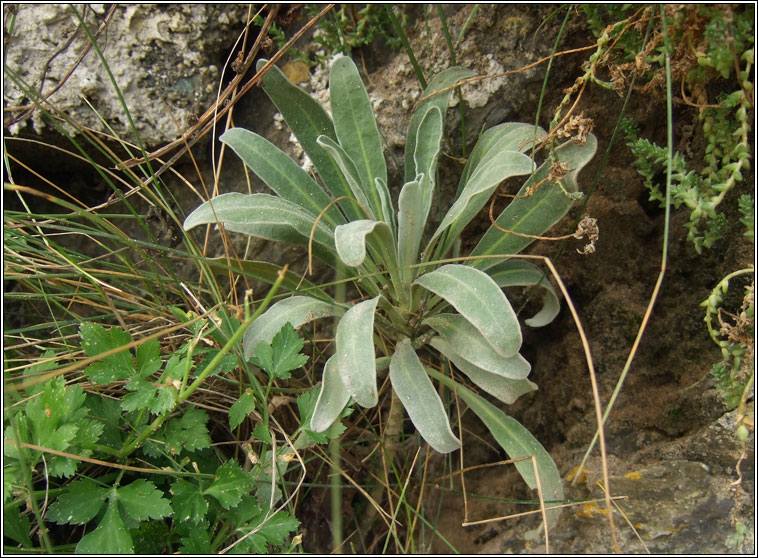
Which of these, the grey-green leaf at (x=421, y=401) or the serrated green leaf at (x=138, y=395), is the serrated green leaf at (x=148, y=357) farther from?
the grey-green leaf at (x=421, y=401)

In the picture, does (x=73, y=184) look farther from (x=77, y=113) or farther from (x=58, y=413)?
(x=58, y=413)

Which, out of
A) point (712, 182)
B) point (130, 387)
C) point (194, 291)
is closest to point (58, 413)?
point (130, 387)

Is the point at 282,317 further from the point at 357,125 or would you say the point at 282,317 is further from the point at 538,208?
the point at 538,208

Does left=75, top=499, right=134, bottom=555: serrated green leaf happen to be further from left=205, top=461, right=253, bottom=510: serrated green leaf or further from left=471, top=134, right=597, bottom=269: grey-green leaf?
left=471, top=134, right=597, bottom=269: grey-green leaf

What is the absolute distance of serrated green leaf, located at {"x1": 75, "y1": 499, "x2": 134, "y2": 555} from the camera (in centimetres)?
101

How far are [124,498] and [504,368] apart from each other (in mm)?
772

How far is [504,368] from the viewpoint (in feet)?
3.68

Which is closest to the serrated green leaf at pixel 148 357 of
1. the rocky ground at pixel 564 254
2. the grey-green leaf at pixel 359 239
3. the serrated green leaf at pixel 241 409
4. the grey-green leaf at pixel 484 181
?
the serrated green leaf at pixel 241 409

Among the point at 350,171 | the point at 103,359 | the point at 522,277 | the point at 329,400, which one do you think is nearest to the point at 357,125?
the point at 350,171

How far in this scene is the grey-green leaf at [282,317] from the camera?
1236mm

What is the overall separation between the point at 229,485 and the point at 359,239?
0.55 metres

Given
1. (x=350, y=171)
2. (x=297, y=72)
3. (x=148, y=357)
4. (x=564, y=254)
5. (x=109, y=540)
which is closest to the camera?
(x=109, y=540)

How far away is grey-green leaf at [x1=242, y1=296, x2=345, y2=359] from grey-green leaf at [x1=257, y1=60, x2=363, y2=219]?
0.83 feet

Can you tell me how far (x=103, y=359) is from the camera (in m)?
1.13
